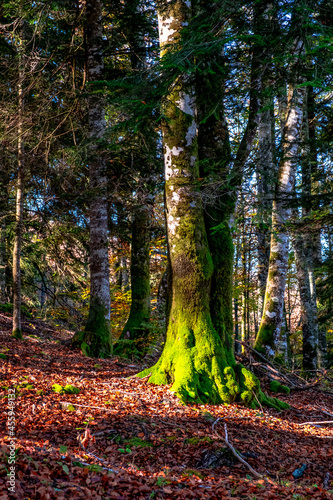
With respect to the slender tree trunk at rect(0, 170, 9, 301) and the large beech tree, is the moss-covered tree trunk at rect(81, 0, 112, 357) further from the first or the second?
the large beech tree

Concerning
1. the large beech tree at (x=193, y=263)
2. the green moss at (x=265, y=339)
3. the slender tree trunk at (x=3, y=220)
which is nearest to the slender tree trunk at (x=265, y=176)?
the large beech tree at (x=193, y=263)

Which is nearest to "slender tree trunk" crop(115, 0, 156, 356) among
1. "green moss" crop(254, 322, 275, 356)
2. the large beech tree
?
"green moss" crop(254, 322, 275, 356)

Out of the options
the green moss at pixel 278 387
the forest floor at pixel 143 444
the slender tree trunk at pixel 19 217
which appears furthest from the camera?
the slender tree trunk at pixel 19 217

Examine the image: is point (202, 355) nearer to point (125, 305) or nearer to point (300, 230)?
point (300, 230)

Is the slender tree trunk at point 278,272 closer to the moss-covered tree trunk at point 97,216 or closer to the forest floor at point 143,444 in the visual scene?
the forest floor at point 143,444

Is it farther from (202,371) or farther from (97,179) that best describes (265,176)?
(97,179)

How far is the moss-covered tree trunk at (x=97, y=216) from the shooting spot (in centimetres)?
876

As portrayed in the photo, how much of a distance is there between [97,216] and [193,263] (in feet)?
14.3

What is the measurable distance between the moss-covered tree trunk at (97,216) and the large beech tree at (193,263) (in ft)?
10.0

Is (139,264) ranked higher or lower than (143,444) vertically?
higher

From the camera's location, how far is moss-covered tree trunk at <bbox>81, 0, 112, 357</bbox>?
876 cm

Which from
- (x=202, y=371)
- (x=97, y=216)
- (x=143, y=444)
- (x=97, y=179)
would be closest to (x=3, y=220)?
(x=97, y=216)

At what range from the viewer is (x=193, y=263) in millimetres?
5520

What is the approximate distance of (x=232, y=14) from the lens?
15.3 feet
